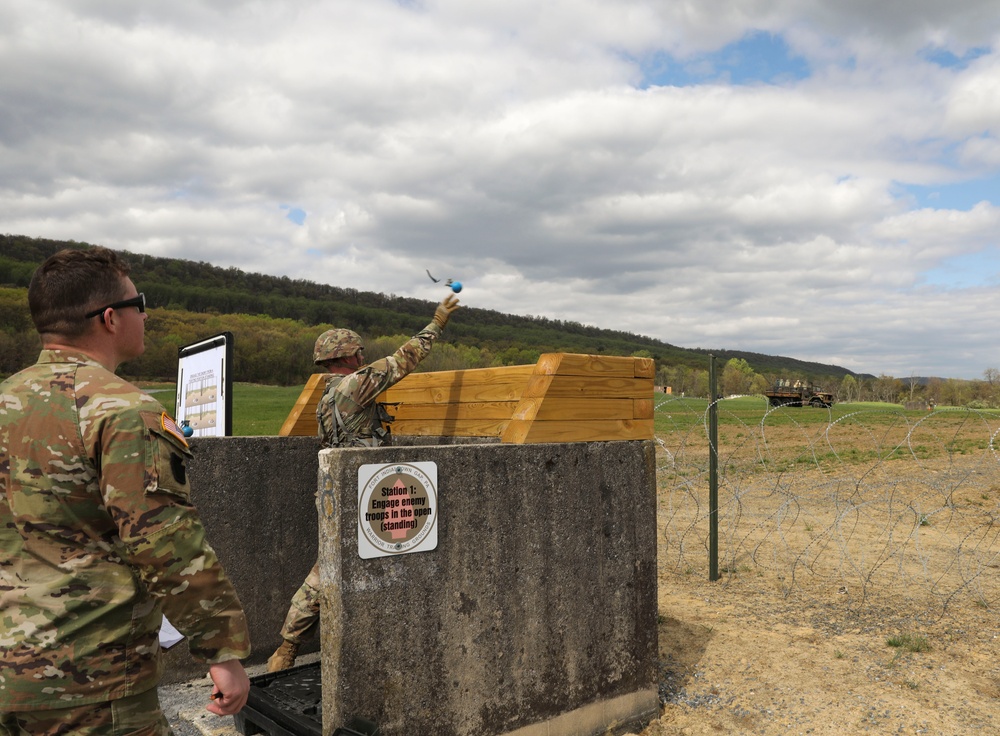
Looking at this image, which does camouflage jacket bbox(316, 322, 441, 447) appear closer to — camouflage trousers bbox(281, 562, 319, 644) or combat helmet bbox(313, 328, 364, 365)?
combat helmet bbox(313, 328, 364, 365)

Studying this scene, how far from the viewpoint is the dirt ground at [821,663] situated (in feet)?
13.8

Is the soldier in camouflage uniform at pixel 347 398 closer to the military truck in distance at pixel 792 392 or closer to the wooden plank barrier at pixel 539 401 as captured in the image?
the wooden plank barrier at pixel 539 401

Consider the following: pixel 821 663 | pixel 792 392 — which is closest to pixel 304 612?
pixel 821 663

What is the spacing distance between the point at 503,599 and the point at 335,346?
203 centimetres

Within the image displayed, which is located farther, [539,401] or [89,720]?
[539,401]

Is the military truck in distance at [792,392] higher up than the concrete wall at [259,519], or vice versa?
the military truck in distance at [792,392]

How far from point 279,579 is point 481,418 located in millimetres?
1862

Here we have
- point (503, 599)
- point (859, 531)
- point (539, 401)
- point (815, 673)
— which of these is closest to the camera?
point (503, 599)

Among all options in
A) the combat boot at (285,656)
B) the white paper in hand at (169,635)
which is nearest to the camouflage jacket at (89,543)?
the white paper in hand at (169,635)

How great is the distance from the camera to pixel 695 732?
161 inches

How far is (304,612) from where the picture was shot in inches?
174

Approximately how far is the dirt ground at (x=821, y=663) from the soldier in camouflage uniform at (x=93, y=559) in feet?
9.62

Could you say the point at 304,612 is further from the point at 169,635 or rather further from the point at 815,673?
the point at 815,673

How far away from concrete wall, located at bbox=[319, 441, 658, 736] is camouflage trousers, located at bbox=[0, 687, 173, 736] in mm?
1009
